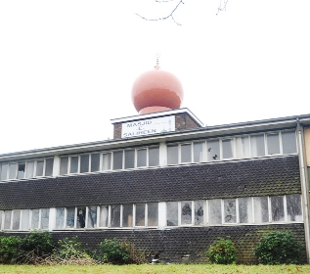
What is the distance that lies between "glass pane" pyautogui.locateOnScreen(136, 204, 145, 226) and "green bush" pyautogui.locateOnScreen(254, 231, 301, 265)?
5839 mm

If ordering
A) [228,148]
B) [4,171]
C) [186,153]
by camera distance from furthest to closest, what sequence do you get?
1. [4,171]
2. [186,153]
3. [228,148]

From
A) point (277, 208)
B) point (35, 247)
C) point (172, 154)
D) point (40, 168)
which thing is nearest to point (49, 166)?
point (40, 168)

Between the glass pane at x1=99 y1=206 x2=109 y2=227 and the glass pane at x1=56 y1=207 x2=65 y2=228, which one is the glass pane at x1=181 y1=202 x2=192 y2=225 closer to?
the glass pane at x1=99 y1=206 x2=109 y2=227

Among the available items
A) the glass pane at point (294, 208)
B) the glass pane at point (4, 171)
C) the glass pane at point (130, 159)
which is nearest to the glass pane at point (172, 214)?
the glass pane at point (130, 159)

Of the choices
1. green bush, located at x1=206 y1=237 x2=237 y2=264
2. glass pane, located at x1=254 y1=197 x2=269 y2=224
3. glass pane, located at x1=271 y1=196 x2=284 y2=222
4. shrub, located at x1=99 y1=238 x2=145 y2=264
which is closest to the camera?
green bush, located at x1=206 y1=237 x2=237 y2=264

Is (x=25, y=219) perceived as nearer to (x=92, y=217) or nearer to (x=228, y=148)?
(x=92, y=217)

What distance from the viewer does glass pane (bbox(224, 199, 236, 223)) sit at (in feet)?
67.1

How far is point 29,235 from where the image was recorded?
2442cm

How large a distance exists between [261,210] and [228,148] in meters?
3.13

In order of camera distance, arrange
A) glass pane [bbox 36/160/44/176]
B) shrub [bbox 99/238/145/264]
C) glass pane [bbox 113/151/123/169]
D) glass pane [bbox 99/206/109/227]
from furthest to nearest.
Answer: glass pane [bbox 36/160/44/176], glass pane [bbox 113/151/123/169], glass pane [bbox 99/206/109/227], shrub [bbox 99/238/145/264]

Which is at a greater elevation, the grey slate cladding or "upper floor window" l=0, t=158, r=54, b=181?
"upper floor window" l=0, t=158, r=54, b=181

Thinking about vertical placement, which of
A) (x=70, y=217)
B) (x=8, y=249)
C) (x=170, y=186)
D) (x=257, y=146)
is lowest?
(x=8, y=249)

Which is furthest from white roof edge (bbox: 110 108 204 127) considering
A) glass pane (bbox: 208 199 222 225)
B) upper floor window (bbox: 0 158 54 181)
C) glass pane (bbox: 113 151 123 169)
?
glass pane (bbox: 208 199 222 225)

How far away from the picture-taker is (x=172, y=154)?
22625 millimetres
